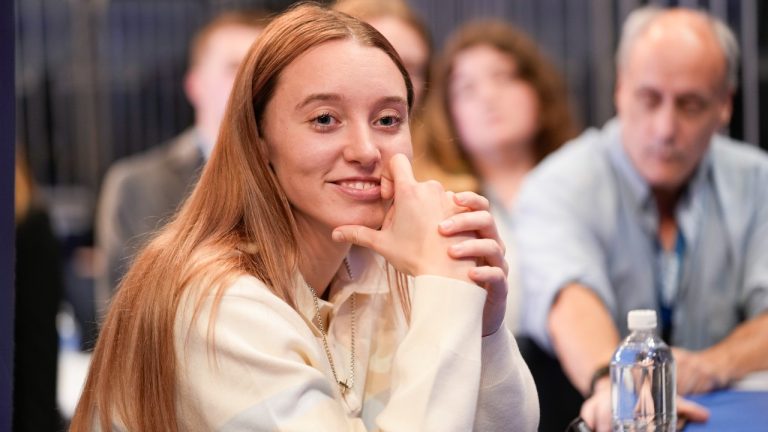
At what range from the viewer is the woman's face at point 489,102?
4.00 metres

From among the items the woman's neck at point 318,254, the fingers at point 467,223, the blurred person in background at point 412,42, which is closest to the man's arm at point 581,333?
the blurred person in background at point 412,42

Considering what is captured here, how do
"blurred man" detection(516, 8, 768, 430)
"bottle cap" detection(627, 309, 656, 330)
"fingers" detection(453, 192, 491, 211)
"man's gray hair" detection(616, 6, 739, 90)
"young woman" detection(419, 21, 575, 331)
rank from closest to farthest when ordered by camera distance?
"fingers" detection(453, 192, 491, 211) → "bottle cap" detection(627, 309, 656, 330) → "blurred man" detection(516, 8, 768, 430) → "man's gray hair" detection(616, 6, 739, 90) → "young woman" detection(419, 21, 575, 331)

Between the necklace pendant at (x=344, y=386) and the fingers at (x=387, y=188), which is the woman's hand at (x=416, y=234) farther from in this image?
the necklace pendant at (x=344, y=386)

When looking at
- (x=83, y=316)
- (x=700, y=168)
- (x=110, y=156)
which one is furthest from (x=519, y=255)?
(x=110, y=156)

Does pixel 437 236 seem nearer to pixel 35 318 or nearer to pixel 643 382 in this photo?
pixel 643 382

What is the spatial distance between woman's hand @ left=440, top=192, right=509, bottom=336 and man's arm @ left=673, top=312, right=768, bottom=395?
0.91 metres

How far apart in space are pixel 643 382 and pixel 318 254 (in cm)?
70

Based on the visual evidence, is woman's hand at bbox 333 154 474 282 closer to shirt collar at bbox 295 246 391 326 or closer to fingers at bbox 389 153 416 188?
fingers at bbox 389 153 416 188

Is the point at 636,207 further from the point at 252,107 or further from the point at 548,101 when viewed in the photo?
the point at 252,107

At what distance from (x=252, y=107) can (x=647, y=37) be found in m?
1.66

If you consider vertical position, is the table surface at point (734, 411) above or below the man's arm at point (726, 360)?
above

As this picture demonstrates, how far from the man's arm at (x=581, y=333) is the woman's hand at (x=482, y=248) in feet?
3.42

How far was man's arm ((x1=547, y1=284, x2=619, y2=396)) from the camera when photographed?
8.98 feet

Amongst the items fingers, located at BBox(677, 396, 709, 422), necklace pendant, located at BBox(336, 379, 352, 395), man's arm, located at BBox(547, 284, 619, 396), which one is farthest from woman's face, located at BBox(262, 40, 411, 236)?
man's arm, located at BBox(547, 284, 619, 396)
